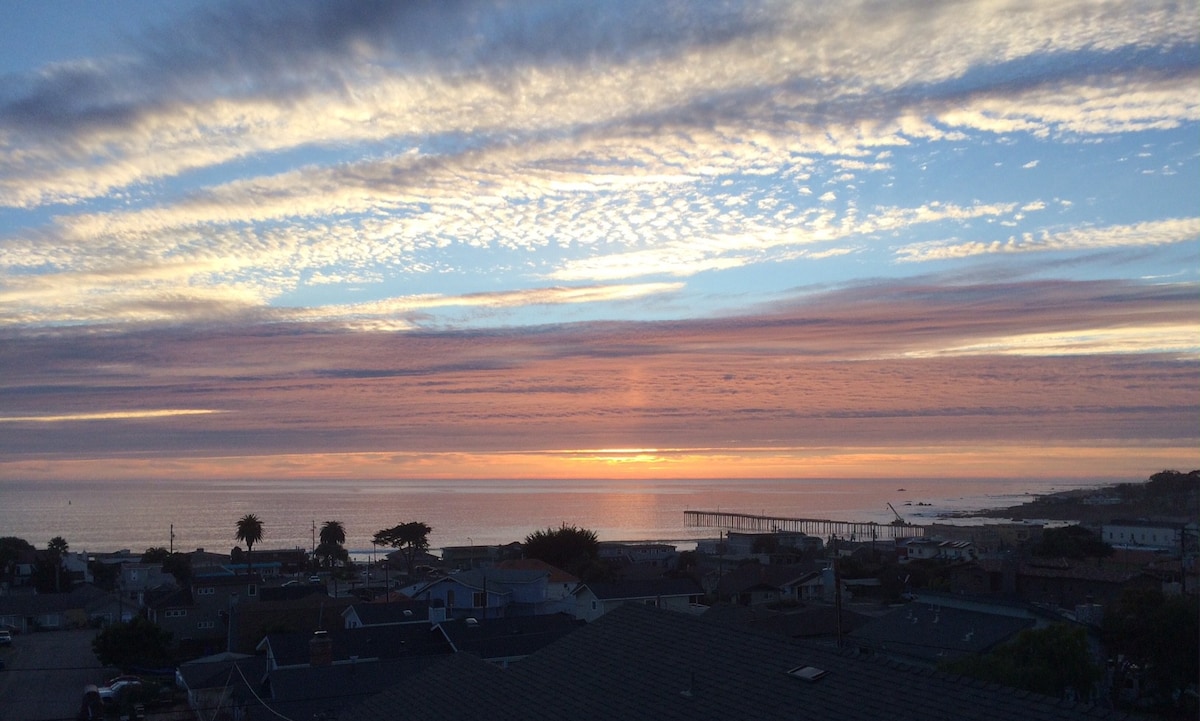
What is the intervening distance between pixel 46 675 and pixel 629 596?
26.8 m

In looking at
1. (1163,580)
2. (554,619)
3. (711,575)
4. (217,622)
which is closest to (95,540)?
(217,622)

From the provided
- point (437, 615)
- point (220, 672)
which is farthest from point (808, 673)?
point (437, 615)

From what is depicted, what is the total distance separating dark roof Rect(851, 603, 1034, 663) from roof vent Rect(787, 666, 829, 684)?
673 inches

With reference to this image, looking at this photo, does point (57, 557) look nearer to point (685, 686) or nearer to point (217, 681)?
point (217, 681)

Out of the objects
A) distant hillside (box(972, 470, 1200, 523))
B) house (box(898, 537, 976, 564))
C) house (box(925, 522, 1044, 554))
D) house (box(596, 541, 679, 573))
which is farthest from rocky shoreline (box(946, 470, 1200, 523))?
house (box(596, 541, 679, 573))

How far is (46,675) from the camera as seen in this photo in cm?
4156

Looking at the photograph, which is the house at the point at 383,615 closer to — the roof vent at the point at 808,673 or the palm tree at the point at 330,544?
the roof vent at the point at 808,673

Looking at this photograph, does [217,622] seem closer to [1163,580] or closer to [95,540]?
[1163,580]

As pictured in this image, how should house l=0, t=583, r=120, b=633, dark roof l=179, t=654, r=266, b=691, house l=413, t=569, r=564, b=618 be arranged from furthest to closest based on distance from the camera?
1. house l=0, t=583, r=120, b=633
2. house l=413, t=569, r=564, b=618
3. dark roof l=179, t=654, r=266, b=691

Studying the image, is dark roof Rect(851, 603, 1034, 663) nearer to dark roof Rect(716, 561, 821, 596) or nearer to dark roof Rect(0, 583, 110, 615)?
dark roof Rect(716, 561, 821, 596)

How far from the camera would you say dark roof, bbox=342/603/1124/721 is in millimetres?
9086

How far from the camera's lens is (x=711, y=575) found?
6369 centimetres

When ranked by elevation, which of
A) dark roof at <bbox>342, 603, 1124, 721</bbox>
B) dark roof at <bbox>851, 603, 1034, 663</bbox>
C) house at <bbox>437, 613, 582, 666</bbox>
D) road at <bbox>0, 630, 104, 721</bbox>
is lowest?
road at <bbox>0, 630, 104, 721</bbox>

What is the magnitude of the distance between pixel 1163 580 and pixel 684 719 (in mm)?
38845
